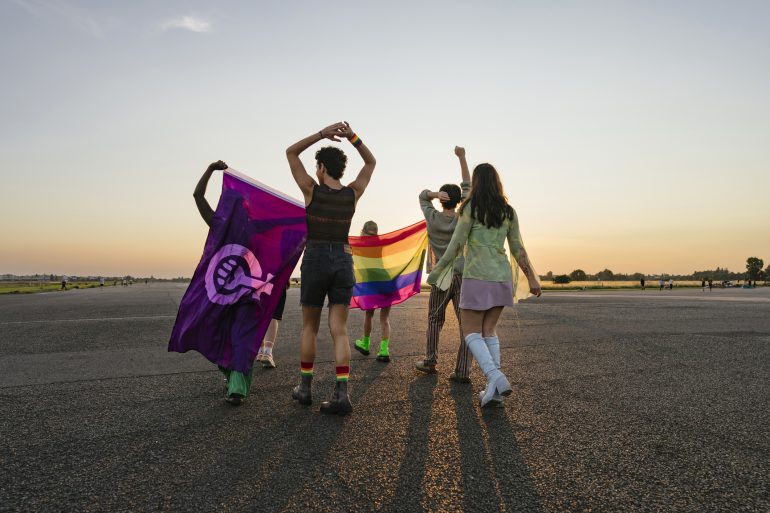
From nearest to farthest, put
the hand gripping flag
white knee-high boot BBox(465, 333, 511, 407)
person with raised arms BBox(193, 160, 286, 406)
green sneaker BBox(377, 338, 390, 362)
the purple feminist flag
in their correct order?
white knee-high boot BBox(465, 333, 511, 407)
person with raised arms BBox(193, 160, 286, 406)
the purple feminist flag
green sneaker BBox(377, 338, 390, 362)
the hand gripping flag

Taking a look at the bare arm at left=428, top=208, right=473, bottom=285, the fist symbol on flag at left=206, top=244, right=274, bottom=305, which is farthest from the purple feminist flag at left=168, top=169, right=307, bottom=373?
the bare arm at left=428, top=208, right=473, bottom=285

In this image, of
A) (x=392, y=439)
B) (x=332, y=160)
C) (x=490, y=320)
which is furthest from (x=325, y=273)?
(x=490, y=320)

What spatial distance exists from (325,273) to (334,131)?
126 centimetres

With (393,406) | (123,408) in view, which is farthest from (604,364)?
(123,408)

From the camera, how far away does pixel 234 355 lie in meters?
4.30

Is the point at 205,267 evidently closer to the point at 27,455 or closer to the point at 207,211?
the point at 207,211

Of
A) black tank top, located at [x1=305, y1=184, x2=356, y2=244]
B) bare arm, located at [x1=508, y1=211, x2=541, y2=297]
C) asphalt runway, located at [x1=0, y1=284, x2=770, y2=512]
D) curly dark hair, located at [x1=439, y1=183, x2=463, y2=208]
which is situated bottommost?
asphalt runway, located at [x1=0, y1=284, x2=770, y2=512]

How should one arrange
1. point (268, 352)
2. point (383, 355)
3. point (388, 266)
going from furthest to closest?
point (388, 266) < point (383, 355) < point (268, 352)

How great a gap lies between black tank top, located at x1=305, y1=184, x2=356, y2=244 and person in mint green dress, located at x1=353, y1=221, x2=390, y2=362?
2.57 m

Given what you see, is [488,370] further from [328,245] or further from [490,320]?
[328,245]

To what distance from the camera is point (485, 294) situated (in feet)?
13.9

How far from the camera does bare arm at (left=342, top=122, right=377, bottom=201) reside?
4.21m

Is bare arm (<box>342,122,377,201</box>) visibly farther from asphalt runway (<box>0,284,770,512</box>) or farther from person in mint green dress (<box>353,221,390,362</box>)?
person in mint green dress (<box>353,221,390,362</box>)

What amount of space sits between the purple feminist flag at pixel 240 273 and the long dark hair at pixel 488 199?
1.80 metres
